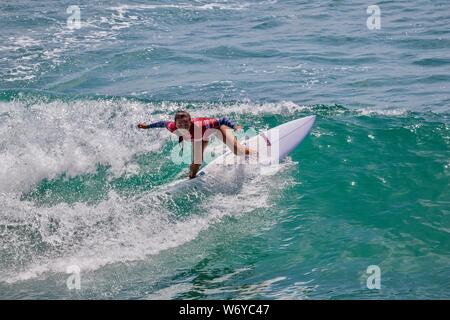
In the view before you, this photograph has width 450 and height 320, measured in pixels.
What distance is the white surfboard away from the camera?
9.54 m

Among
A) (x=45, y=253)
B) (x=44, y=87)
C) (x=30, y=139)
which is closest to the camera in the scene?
(x=45, y=253)

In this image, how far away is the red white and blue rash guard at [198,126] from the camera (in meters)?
8.52

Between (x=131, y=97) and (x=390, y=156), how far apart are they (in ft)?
18.7

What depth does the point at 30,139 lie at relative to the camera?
1048 centimetres

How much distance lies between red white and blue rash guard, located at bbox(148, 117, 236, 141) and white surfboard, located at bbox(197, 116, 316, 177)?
0.77 m

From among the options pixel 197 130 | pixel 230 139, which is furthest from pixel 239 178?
pixel 197 130

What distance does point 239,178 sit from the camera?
9.21 meters

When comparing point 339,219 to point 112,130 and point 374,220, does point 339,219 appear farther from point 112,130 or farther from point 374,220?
point 112,130

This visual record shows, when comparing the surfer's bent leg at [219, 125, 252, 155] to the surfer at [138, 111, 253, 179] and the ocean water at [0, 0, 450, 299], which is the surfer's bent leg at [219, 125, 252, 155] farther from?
the ocean water at [0, 0, 450, 299]

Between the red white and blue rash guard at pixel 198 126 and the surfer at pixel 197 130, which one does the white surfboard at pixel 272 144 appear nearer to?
the surfer at pixel 197 130

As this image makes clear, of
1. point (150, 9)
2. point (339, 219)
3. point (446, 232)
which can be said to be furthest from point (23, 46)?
point (446, 232)

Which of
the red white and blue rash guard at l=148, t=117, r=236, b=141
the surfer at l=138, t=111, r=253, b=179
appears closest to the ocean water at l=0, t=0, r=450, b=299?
the surfer at l=138, t=111, r=253, b=179

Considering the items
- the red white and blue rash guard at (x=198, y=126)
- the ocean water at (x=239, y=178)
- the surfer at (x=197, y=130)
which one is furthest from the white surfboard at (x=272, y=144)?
the red white and blue rash guard at (x=198, y=126)

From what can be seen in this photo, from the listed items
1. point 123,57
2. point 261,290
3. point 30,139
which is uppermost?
point 123,57
